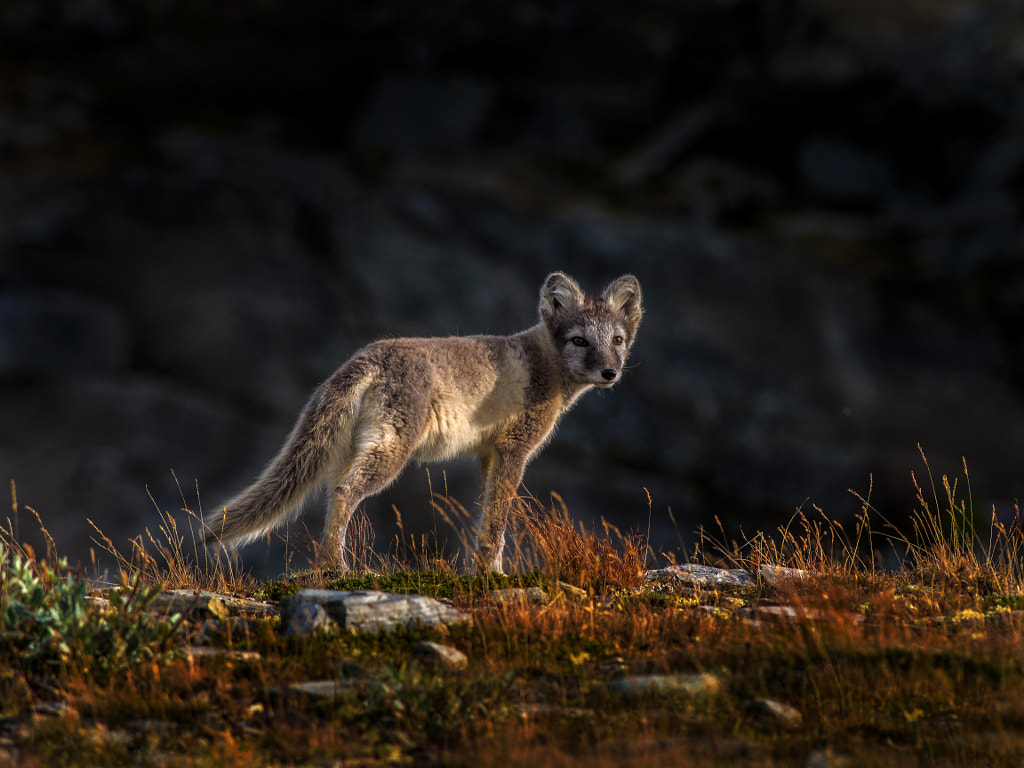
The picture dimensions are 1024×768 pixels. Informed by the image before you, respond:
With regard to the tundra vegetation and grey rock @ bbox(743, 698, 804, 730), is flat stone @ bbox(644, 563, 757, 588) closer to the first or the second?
the tundra vegetation

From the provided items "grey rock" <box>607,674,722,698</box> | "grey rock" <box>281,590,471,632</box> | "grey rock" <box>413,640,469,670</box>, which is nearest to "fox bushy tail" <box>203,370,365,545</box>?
"grey rock" <box>281,590,471,632</box>

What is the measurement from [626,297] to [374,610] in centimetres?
561

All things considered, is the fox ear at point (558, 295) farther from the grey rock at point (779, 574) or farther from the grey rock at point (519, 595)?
the grey rock at point (519, 595)

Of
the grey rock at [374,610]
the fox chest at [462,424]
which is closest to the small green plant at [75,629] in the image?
the grey rock at [374,610]

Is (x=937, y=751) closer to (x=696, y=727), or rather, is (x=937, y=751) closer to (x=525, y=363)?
(x=696, y=727)

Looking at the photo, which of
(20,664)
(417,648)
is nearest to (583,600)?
(417,648)

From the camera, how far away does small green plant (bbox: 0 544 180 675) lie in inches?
182

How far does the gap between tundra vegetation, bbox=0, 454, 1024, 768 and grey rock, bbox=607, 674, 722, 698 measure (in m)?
0.01

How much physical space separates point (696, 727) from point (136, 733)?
8.80ft

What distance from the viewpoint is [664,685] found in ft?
14.2

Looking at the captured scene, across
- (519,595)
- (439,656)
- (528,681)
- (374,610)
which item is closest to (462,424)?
(519,595)

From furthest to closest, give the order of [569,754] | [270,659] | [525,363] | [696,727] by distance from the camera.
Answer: [525,363]
[270,659]
[696,727]
[569,754]

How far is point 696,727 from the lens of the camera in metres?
3.97

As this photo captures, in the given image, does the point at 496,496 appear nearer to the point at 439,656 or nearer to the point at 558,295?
the point at 558,295
